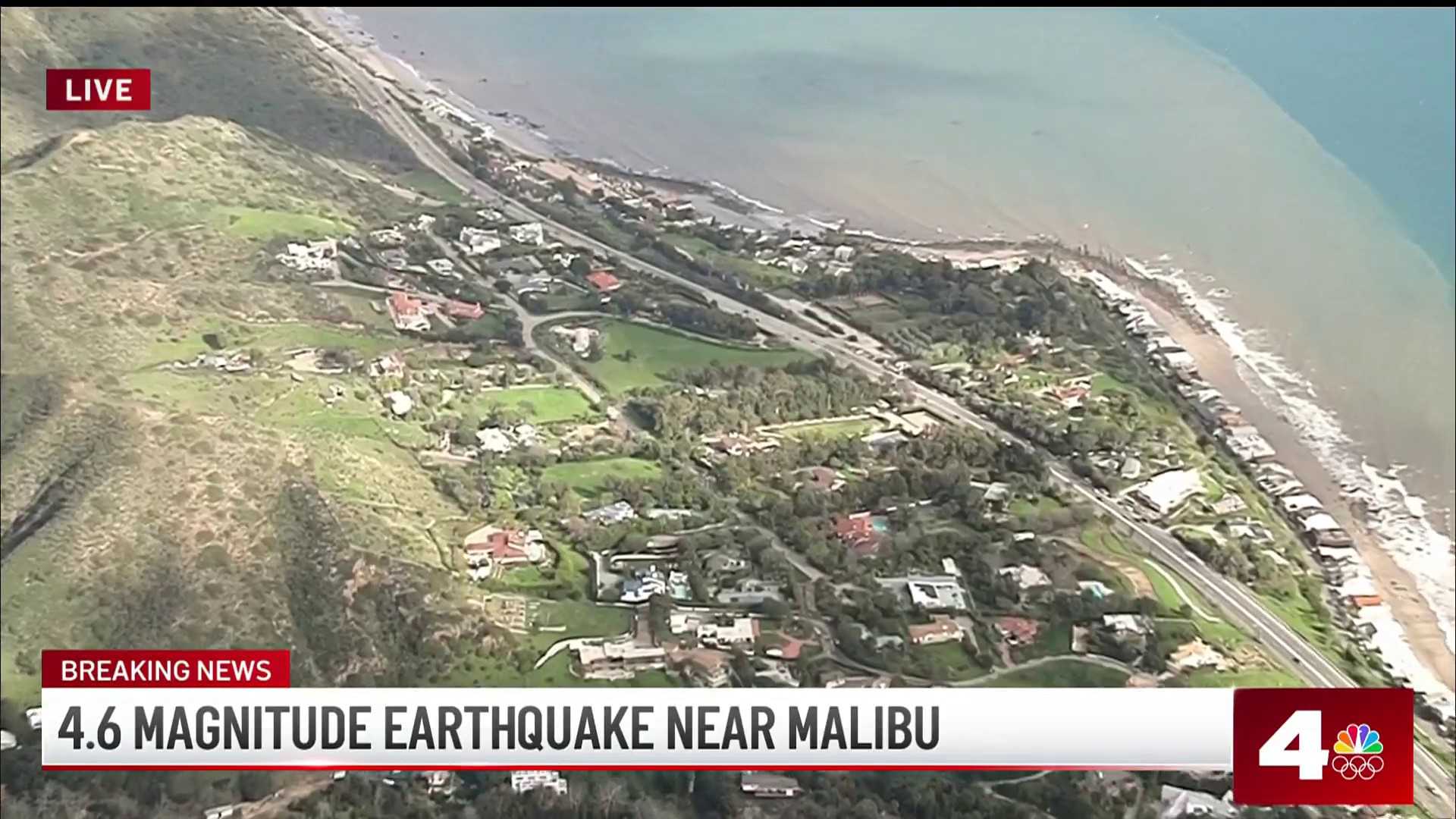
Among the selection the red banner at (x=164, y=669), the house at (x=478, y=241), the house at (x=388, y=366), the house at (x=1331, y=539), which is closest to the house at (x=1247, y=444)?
the house at (x=1331, y=539)

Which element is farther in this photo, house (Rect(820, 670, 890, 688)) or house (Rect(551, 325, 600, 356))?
house (Rect(551, 325, 600, 356))

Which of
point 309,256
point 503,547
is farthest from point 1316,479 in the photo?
point 309,256

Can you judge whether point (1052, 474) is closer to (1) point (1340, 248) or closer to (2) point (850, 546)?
(2) point (850, 546)

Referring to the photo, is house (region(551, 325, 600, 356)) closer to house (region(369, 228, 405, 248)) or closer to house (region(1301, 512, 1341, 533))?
house (region(369, 228, 405, 248))

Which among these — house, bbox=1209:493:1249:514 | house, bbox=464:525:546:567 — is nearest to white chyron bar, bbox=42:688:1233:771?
house, bbox=464:525:546:567

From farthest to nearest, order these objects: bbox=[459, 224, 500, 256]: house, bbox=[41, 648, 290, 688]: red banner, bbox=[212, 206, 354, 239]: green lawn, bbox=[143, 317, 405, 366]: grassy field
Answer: bbox=[459, 224, 500, 256]: house, bbox=[212, 206, 354, 239]: green lawn, bbox=[143, 317, 405, 366]: grassy field, bbox=[41, 648, 290, 688]: red banner

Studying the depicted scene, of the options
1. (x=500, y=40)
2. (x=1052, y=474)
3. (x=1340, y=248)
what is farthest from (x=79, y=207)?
(x=1340, y=248)
